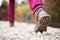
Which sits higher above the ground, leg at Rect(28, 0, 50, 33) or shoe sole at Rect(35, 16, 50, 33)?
leg at Rect(28, 0, 50, 33)

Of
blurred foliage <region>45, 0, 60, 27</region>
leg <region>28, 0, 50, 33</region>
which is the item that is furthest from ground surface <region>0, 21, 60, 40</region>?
blurred foliage <region>45, 0, 60, 27</region>

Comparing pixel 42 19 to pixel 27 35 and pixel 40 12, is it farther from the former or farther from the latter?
pixel 27 35

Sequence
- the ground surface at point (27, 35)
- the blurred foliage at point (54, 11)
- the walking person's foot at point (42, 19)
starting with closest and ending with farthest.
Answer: the walking person's foot at point (42, 19), the ground surface at point (27, 35), the blurred foliage at point (54, 11)

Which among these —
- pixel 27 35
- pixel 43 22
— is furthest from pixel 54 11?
pixel 43 22

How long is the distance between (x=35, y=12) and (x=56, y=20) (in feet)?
7.22

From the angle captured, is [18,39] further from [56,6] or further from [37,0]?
[56,6]

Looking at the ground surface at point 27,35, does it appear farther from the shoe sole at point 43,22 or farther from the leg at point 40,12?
the leg at point 40,12

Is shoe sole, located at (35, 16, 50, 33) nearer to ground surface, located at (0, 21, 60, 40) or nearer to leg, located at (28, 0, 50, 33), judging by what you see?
leg, located at (28, 0, 50, 33)

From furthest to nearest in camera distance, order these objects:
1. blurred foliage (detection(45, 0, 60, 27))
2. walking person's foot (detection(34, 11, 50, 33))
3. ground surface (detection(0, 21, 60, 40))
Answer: blurred foliage (detection(45, 0, 60, 27)) < ground surface (detection(0, 21, 60, 40)) < walking person's foot (detection(34, 11, 50, 33))

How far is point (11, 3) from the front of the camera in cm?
388

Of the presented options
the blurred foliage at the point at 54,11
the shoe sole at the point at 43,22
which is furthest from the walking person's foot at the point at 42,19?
the blurred foliage at the point at 54,11

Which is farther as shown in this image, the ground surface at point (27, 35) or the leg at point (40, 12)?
the ground surface at point (27, 35)

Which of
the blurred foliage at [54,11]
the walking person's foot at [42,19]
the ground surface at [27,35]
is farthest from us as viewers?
the blurred foliage at [54,11]

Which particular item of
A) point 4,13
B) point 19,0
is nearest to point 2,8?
point 4,13
